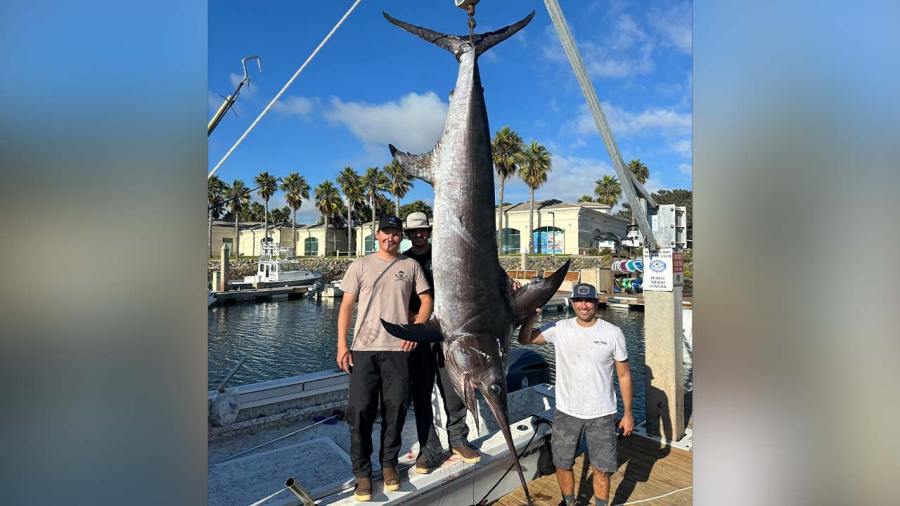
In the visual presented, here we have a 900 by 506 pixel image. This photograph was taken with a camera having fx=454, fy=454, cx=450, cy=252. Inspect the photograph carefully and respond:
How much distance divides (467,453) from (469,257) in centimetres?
133

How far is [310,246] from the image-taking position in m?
44.6

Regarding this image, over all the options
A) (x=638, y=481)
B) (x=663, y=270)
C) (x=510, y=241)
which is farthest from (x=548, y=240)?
(x=638, y=481)

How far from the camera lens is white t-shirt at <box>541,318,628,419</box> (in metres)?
2.64

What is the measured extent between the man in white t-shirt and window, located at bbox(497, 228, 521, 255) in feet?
99.7

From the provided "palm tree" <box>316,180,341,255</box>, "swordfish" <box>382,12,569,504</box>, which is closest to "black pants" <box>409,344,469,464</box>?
"swordfish" <box>382,12,569,504</box>

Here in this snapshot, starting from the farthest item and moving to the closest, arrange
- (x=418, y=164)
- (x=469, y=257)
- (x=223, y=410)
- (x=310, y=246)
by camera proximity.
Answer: (x=310, y=246) → (x=223, y=410) → (x=418, y=164) → (x=469, y=257)

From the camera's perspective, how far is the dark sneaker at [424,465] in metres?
2.57

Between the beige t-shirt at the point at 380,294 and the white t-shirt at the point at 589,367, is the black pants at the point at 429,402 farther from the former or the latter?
the white t-shirt at the point at 589,367

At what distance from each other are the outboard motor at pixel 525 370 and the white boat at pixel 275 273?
25.4 meters

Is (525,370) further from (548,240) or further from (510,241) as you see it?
(510,241)
